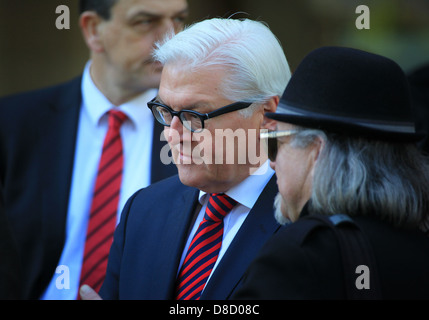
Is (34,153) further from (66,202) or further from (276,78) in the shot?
(276,78)

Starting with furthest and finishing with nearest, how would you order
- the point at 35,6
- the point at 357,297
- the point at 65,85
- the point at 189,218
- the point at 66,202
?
1. the point at 35,6
2. the point at 65,85
3. the point at 66,202
4. the point at 189,218
5. the point at 357,297

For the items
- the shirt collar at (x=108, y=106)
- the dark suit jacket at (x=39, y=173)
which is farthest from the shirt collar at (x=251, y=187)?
the shirt collar at (x=108, y=106)

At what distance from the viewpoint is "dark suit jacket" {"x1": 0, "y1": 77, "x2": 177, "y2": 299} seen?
3.69m

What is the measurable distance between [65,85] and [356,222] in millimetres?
2854

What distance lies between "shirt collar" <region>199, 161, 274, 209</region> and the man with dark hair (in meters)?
1.19

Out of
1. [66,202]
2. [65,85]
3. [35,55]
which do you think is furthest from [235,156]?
[35,55]

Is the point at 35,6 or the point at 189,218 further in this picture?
the point at 35,6

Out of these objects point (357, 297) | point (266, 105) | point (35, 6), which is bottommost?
point (357, 297)

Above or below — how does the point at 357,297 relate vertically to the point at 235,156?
below

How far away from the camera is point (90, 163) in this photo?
3889 millimetres

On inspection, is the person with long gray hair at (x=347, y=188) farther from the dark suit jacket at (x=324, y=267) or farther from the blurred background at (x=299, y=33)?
the blurred background at (x=299, y=33)

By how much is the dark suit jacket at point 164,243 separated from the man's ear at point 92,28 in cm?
165
